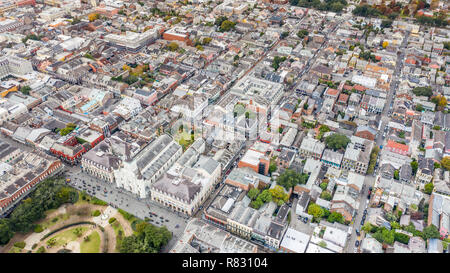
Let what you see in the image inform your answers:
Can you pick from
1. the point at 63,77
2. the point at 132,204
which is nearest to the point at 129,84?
the point at 63,77

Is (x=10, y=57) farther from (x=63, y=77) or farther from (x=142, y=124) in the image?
(x=142, y=124)

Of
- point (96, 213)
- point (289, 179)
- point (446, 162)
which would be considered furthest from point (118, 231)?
point (446, 162)

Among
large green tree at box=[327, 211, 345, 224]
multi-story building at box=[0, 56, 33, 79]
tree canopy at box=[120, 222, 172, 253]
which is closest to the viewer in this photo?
tree canopy at box=[120, 222, 172, 253]

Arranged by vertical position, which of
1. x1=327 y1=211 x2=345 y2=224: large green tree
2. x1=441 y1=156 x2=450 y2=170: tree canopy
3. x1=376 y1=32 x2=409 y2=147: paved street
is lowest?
x1=376 y1=32 x2=409 y2=147: paved street

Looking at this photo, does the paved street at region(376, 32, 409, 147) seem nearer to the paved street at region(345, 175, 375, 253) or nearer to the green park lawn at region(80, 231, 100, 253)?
the paved street at region(345, 175, 375, 253)

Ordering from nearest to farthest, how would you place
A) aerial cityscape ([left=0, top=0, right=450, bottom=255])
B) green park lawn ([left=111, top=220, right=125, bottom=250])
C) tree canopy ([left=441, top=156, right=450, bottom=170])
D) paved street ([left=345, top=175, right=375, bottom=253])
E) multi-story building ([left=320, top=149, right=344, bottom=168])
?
paved street ([left=345, top=175, right=375, bottom=253]) → green park lawn ([left=111, top=220, right=125, bottom=250]) → aerial cityscape ([left=0, top=0, right=450, bottom=255]) → tree canopy ([left=441, top=156, right=450, bottom=170]) → multi-story building ([left=320, top=149, right=344, bottom=168])

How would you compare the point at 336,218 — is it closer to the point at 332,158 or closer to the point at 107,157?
the point at 332,158

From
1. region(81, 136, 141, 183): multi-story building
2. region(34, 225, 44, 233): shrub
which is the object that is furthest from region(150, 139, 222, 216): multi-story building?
region(34, 225, 44, 233): shrub

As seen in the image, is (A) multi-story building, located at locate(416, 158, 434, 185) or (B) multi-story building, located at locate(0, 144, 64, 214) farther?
(A) multi-story building, located at locate(416, 158, 434, 185)

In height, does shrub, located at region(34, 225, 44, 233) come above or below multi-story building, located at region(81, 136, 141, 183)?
below
